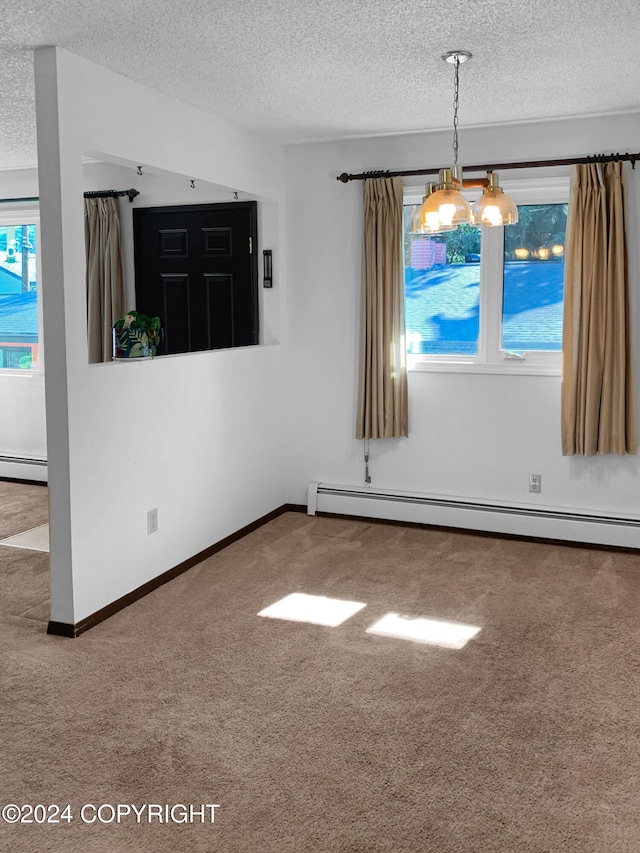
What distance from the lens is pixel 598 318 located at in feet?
15.6

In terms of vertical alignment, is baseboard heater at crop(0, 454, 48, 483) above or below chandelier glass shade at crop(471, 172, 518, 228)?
below

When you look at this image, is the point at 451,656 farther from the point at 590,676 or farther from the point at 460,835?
the point at 460,835

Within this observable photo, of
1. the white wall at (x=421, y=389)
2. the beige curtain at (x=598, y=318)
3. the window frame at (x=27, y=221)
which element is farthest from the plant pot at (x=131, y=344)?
the window frame at (x=27, y=221)

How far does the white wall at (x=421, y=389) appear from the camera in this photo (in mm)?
4906

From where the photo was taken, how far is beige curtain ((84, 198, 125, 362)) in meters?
5.98

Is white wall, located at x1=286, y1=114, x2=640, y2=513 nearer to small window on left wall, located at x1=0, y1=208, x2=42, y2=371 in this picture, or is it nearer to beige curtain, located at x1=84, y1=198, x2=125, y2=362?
beige curtain, located at x1=84, y1=198, x2=125, y2=362

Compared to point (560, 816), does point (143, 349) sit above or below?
above

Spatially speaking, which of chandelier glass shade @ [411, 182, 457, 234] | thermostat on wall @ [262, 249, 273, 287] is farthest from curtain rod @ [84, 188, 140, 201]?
chandelier glass shade @ [411, 182, 457, 234]

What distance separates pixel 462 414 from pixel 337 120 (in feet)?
6.45

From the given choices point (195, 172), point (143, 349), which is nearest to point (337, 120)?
point (195, 172)

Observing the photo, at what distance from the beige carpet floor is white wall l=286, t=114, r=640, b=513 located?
81 centimetres

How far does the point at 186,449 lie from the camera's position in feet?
15.0

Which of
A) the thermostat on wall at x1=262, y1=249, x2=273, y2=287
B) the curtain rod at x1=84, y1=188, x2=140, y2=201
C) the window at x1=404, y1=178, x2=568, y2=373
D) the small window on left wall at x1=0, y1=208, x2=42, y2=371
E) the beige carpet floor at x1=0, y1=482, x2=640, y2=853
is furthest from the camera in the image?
the small window on left wall at x1=0, y1=208, x2=42, y2=371

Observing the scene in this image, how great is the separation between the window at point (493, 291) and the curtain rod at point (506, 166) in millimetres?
122
